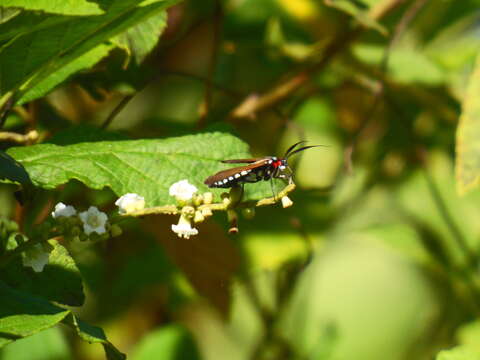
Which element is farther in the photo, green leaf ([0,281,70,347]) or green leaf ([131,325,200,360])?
green leaf ([131,325,200,360])

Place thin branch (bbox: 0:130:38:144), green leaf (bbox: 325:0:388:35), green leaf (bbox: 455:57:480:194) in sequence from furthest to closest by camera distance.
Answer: green leaf (bbox: 325:0:388:35)
green leaf (bbox: 455:57:480:194)
thin branch (bbox: 0:130:38:144)

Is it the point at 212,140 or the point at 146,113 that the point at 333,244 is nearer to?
the point at 146,113

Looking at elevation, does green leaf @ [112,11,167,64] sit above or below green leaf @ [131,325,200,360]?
above

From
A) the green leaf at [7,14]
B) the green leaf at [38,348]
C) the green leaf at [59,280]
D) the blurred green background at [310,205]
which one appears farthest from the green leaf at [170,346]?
the green leaf at [7,14]

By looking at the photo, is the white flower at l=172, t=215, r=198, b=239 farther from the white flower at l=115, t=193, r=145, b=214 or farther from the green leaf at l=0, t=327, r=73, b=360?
the green leaf at l=0, t=327, r=73, b=360

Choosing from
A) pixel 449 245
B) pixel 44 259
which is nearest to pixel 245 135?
pixel 449 245

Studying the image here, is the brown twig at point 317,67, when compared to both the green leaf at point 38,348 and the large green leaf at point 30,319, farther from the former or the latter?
the large green leaf at point 30,319

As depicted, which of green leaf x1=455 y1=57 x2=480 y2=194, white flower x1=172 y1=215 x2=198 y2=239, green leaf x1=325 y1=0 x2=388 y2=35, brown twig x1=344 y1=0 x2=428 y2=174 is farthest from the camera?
brown twig x1=344 y1=0 x2=428 y2=174

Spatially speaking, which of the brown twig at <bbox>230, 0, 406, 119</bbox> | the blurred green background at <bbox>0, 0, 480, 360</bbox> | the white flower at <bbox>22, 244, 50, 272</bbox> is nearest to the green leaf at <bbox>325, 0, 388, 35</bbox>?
the blurred green background at <bbox>0, 0, 480, 360</bbox>
